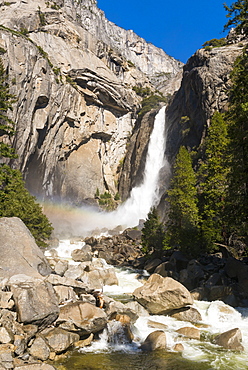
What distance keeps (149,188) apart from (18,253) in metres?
51.7

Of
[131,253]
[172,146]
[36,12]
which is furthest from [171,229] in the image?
[36,12]

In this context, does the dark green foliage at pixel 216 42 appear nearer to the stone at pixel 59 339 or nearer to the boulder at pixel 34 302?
the boulder at pixel 34 302

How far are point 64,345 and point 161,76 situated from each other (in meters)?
150

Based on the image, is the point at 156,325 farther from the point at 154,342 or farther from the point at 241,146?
the point at 241,146

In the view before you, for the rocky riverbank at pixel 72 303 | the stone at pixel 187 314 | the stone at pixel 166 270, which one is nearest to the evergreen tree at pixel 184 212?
the stone at pixel 166 270

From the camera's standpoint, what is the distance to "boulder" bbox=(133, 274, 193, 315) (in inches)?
540

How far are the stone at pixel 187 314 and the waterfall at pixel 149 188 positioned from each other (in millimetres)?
46108

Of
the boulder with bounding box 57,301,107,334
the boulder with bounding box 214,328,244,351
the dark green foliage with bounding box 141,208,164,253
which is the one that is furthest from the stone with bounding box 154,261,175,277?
the boulder with bounding box 57,301,107,334

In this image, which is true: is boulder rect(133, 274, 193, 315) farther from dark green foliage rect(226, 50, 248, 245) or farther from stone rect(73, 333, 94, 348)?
dark green foliage rect(226, 50, 248, 245)

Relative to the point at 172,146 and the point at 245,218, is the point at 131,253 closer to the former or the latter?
the point at 245,218

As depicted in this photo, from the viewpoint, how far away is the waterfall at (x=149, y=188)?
205 ft

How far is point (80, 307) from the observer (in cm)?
1138

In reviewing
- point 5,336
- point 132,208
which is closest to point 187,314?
point 5,336

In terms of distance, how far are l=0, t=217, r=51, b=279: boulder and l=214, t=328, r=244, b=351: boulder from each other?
8696 mm
